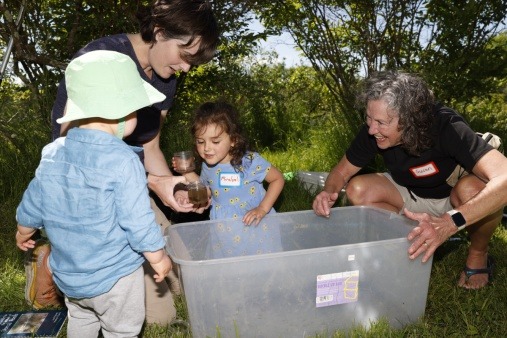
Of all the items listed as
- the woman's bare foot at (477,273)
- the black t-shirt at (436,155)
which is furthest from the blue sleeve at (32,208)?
the woman's bare foot at (477,273)

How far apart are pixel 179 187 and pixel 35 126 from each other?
2241 millimetres

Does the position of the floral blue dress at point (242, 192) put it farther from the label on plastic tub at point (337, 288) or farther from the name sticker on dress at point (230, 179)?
the label on plastic tub at point (337, 288)

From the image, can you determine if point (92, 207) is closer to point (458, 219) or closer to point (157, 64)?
point (157, 64)

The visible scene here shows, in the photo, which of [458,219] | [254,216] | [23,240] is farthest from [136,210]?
[458,219]

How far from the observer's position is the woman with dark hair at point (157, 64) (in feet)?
7.13

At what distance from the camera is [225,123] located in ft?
9.05

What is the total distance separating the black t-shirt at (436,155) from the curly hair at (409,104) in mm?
62

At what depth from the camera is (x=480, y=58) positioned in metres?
4.29

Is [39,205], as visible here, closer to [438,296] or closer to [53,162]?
[53,162]

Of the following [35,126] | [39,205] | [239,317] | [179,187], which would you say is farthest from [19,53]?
[239,317]

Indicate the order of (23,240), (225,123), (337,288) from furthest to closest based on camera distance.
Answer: (225,123) → (337,288) → (23,240)

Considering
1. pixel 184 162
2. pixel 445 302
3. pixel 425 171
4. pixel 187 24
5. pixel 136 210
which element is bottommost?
pixel 445 302

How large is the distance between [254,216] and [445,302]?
98cm

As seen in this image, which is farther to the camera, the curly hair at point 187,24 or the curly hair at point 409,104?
the curly hair at point 409,104
